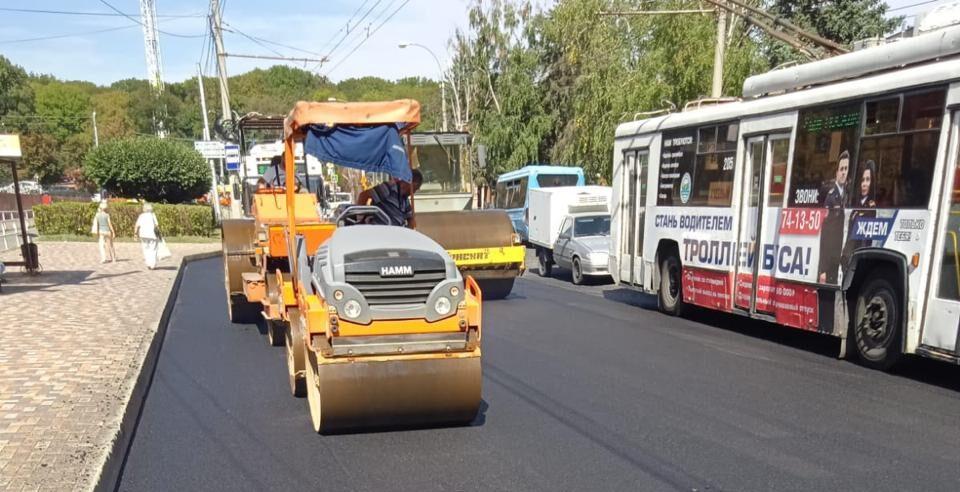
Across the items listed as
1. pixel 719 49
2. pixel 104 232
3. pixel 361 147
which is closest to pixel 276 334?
pixel 361 147

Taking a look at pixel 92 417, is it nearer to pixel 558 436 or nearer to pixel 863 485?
pixel 558 436

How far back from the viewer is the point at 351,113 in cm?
662

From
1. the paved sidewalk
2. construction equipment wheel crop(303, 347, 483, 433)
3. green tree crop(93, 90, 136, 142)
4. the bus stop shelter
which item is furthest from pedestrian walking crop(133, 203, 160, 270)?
green tree crop(93, 90, 136, 142)

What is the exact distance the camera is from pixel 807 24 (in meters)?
29.2

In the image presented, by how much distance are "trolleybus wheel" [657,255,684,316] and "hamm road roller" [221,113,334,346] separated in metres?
5.57

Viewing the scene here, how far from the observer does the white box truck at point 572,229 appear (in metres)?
16.3

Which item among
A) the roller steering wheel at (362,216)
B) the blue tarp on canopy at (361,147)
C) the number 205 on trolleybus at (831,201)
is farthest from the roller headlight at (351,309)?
the number 205 on trolleybus at (831,201)

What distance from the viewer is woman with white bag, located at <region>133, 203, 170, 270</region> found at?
17.2 metres

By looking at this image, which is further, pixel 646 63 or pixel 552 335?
pixel 646 63

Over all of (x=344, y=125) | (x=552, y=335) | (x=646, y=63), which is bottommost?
(x=552, y=335)

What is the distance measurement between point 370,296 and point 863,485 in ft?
11.7

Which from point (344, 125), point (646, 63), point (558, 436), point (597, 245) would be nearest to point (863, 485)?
point (558, 436)

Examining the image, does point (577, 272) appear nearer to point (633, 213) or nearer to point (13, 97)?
point (633, 213)

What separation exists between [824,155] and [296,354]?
619cm
